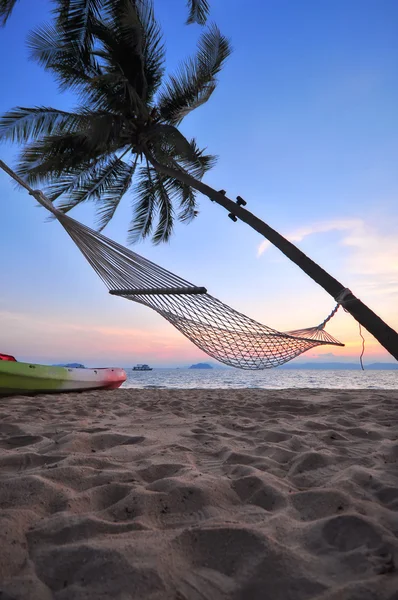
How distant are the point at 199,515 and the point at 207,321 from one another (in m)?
1.95

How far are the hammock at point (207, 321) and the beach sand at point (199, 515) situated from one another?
1.07 metres

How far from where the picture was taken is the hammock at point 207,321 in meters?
2.84

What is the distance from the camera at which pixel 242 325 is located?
2.91 m

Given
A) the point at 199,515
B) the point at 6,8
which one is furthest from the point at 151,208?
the point at 199,515

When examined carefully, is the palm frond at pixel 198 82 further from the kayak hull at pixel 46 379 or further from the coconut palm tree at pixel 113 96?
the kayak hull at pixel 46 379

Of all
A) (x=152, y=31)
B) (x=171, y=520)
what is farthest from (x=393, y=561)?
(x=152, y=31)

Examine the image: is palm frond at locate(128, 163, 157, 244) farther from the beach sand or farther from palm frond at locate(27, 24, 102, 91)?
the beach sand

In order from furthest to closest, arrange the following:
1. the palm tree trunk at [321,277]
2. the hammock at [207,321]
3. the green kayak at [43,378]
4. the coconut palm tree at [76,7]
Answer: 1. the coconut palm tree at [76,7]
2. the green kayak at [43,378]
3. the hammock at [207,321]
4. the palm tree trunk at [321,277]

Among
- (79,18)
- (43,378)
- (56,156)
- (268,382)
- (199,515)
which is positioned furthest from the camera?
(268,382)

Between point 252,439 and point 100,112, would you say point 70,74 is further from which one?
point 252,439

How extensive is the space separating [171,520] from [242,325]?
1995 mm

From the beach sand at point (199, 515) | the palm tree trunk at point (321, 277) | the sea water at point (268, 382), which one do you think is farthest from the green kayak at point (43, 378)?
the sea water at point (268, 382)

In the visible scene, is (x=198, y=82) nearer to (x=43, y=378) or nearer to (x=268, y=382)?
(x=43, y=378)

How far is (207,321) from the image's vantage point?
2.92 m
